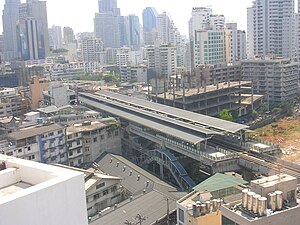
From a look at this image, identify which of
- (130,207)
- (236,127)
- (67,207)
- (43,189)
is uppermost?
(43,189)

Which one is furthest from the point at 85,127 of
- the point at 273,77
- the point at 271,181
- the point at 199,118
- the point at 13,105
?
the point at 273,77

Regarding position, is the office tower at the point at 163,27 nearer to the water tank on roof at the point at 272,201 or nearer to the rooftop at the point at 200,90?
the rooftop at the point at 200,90

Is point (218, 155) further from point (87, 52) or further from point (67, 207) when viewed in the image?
point (87, 52)

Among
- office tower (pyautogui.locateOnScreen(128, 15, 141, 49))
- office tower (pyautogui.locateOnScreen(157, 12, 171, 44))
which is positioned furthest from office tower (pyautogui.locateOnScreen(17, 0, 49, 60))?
office tower (pyautogui.locateOnScreen(128, 15, 141, 49))

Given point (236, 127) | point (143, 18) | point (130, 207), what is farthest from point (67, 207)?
point (143, 18)

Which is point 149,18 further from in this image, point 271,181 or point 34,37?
point 271,181

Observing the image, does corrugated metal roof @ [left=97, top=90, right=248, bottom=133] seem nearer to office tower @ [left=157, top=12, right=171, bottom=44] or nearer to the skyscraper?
office tower @ [left=157, top=12, right=171, bottom=44]
